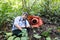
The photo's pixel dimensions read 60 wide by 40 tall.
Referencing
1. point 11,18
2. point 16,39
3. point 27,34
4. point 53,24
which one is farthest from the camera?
point 53,24

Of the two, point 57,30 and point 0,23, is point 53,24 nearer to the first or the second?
point 57,30

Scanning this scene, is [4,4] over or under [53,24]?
over

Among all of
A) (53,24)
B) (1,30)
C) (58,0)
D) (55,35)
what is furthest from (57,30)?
(1,30)

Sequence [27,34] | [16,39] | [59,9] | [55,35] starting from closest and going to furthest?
1. [27,34]
2. [16,39]
3. [55,35]
4. [59,9]

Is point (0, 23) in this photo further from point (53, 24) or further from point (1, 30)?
point (53, 24)

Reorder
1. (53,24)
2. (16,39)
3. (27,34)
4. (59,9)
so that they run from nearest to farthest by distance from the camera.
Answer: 1. (27,34)
2. (16,39)
3. (53,24)
4. (59,9)

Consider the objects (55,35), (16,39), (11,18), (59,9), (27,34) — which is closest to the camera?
(27,34)

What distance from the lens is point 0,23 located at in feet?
22.5

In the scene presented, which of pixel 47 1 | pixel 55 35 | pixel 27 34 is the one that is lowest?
pixel 55 35

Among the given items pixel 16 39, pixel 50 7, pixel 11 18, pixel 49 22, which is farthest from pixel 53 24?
pixel 16 39

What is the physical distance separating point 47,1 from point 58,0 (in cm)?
43

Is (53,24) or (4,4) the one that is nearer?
(4,4)

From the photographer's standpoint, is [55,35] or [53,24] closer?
[55,35]

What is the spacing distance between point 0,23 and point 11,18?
1.67ft
